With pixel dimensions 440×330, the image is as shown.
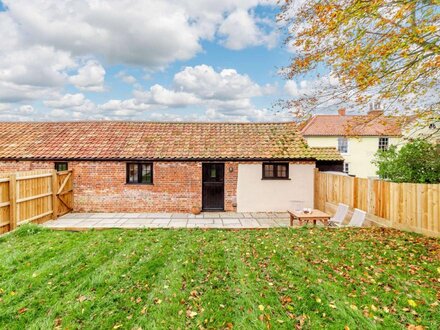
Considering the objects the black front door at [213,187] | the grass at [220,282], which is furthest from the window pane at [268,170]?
the grass at [220,282]

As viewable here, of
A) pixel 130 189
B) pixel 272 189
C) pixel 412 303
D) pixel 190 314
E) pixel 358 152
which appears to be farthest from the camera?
pixel 358 152

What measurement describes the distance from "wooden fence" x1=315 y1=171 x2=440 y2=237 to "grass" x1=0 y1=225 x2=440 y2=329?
24.9 inches

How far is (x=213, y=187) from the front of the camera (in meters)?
13.8

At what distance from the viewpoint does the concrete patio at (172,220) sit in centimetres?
1070

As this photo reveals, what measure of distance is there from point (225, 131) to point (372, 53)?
9.30 m

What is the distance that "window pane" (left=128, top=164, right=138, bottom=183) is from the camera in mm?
13641

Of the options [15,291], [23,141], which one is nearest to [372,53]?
[15,291]

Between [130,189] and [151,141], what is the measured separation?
2822mm

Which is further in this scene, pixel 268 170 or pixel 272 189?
pixel 268 170

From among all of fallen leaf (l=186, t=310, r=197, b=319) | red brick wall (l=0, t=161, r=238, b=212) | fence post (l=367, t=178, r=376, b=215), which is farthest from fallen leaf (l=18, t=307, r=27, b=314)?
fence post (l=367, t=178, r=376, b=215)

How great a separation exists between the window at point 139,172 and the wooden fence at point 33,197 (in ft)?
9.00

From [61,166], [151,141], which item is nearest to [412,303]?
[151,141]

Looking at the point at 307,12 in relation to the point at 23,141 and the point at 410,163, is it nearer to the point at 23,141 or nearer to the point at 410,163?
the point at 410,163

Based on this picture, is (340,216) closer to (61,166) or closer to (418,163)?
(418,163)
